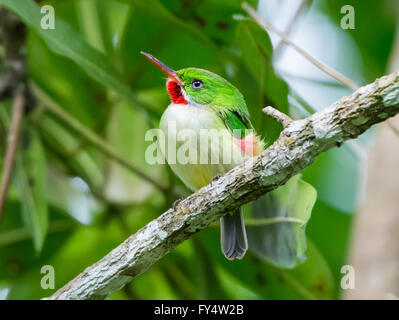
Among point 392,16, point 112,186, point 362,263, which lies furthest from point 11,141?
point 392,16

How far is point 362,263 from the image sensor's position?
1559 mm

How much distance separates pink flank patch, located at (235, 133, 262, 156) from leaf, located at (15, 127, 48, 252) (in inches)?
40.8

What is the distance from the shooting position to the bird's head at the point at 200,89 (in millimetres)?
1784

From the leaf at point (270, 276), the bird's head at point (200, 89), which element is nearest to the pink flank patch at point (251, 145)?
the bird's head at point (200, 89)

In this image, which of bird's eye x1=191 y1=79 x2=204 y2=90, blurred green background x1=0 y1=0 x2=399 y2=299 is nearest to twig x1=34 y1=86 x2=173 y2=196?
blurred green background x1=0 y1=0 x2=399 y2=299

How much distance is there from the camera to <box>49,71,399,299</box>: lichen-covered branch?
146cm

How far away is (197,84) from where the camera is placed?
1.79 m

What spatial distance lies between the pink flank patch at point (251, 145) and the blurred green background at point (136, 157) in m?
0.54

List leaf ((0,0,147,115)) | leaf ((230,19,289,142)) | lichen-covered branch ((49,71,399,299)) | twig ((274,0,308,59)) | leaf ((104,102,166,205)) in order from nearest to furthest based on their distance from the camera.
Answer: lichen-covered branch ((49,71,399,299)) → leaf ((230,19,289,142)) → leaf ((0,0,147,115)) → twig ((274,0,308,59)) → leaf ((104,102,166,205))

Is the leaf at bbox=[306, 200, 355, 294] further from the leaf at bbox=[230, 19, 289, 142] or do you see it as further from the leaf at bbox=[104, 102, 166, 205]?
the leaf at bbox=[230, 19, 289, 142]

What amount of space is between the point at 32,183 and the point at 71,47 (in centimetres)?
75

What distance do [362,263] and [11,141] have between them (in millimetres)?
1385

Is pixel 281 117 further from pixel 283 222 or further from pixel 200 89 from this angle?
pixel 283 222

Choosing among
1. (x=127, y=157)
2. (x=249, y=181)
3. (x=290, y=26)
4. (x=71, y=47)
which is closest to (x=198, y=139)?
(x=249, y=181)
